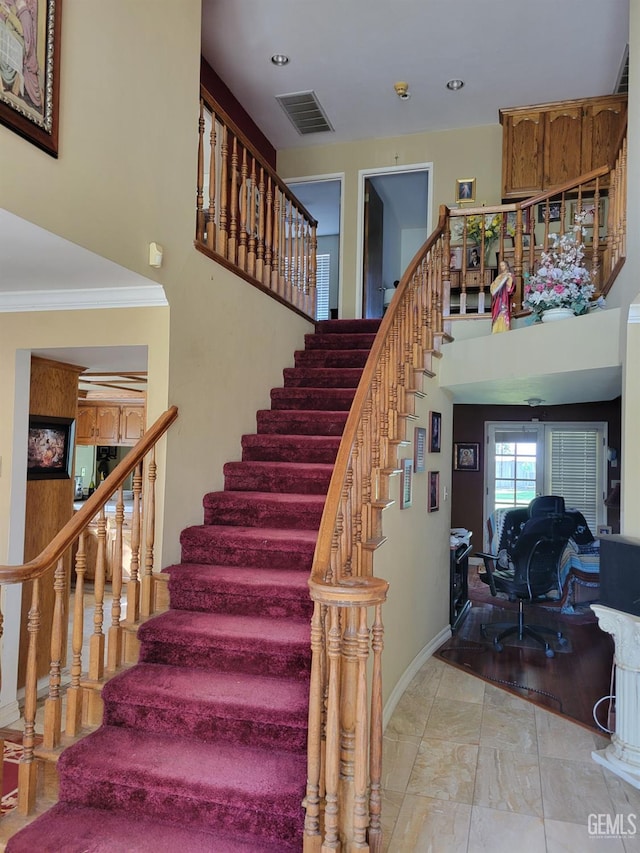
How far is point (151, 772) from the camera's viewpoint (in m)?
2.26

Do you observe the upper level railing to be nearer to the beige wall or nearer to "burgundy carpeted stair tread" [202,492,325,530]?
the beige wall

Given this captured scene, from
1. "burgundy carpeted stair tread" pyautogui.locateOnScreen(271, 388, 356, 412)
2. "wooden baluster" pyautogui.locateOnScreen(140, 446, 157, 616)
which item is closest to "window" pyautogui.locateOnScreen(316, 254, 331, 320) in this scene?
"burgundy carpeted stair tread" pyautogui.locateOnScreen(271, 388, 356, 412)

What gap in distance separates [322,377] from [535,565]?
92.0 inches

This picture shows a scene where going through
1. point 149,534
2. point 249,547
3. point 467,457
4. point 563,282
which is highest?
point 563,282

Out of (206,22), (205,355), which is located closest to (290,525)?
(205,355)

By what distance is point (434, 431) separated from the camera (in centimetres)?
454

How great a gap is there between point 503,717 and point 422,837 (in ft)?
4.34

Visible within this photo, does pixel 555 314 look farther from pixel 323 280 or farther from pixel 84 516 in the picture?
pixel 323 280

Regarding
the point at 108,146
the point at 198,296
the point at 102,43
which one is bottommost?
the point at 198,296

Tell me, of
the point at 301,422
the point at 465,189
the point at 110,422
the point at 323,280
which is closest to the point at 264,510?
the point at 301,422

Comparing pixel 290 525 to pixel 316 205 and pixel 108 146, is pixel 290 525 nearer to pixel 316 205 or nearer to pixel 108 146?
pixel 108 146

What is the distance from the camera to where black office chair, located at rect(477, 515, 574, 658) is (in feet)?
15.0

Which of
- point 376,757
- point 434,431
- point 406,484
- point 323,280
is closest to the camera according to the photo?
point 376,757
